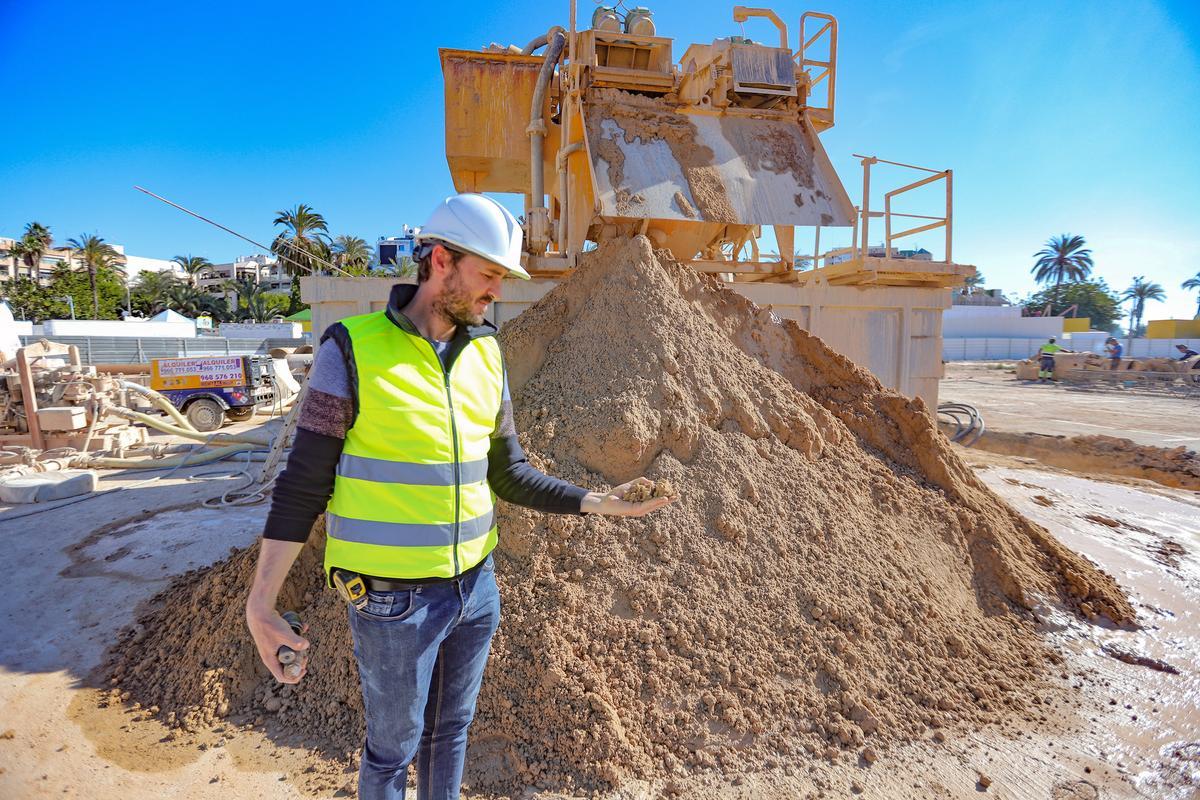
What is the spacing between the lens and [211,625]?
9.69 ft

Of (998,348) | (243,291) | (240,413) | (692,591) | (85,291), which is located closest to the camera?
(692,591)

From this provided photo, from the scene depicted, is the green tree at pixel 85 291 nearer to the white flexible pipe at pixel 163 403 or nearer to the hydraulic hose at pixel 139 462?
the white flexible pipe at pixel 163 403

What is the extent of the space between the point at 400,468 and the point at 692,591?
1.71 metres

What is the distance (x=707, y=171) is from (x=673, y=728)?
430 centimetres

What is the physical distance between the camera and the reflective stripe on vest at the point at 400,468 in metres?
1.42

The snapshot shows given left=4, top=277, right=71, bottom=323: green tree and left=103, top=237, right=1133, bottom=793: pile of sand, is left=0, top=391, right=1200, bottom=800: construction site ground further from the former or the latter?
left=4, top=277, right=71, bottom=323: green tree

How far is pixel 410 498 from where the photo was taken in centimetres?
146

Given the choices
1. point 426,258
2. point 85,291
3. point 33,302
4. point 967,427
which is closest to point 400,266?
point 967,427

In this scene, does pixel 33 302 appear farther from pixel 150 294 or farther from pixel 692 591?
pixel 692 591

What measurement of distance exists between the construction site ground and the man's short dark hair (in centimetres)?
197

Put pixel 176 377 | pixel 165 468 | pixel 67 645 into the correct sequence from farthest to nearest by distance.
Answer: pixel 176 377
pixel 165 468
pixel 67 645

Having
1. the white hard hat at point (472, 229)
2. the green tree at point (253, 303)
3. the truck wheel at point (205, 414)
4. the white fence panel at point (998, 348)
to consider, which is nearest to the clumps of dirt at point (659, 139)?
the white hard hat at point (472, 229)

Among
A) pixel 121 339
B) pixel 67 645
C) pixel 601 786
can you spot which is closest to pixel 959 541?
pixel 601 786

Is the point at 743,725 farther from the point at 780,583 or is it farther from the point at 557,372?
the point at 557,372
